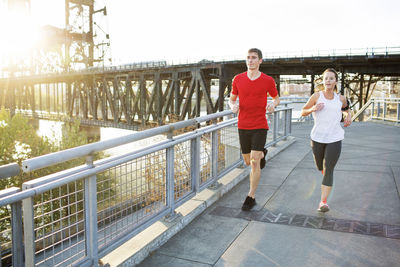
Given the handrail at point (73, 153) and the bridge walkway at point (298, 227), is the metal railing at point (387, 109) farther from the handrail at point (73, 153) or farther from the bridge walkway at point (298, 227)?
the handrail at point (73, 153)

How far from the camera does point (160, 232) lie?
3957mm

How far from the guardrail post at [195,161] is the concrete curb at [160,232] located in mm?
269

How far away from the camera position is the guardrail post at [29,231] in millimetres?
2412

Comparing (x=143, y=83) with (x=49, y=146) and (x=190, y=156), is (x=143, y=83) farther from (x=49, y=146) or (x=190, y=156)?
(x=190, y=156)

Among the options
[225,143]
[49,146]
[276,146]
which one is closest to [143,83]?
[49,146]

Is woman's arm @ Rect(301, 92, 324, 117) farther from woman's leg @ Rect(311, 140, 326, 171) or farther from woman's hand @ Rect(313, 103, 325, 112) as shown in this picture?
woman's leg @ Rect(311, 140, 326, 171)

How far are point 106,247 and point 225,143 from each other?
3.39 metres

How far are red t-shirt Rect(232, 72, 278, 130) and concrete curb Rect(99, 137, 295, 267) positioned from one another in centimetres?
122

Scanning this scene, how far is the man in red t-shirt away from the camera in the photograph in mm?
4594

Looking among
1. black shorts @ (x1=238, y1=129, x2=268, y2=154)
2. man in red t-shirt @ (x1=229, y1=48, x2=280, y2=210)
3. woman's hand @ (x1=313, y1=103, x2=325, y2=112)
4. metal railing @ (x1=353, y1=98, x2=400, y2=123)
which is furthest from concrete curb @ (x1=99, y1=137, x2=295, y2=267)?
metal railing @ (x1=353, y1=98, x2=400, y2=123)

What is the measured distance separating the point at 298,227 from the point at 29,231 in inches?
117

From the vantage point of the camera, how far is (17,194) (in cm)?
231

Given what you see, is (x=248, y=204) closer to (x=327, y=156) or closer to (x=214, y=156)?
(x=214, y=156)

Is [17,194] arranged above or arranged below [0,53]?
below
